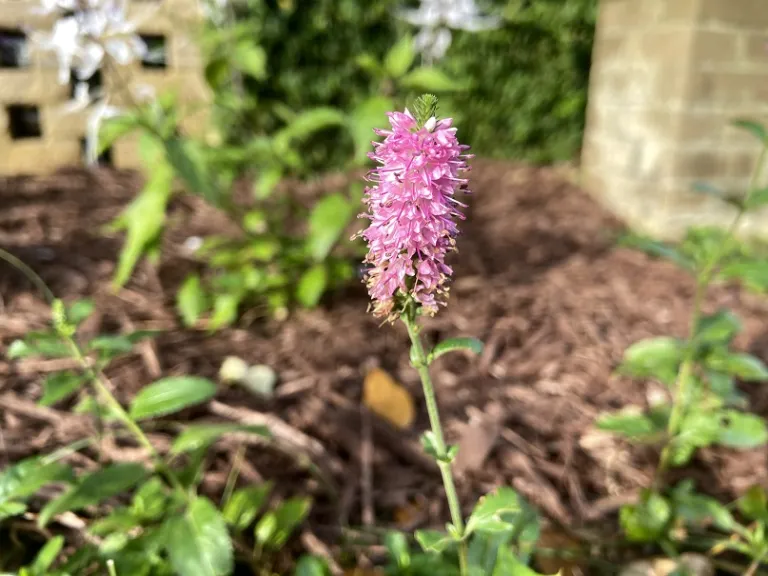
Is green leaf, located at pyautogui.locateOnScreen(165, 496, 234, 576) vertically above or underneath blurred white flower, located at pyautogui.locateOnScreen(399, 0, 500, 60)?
underneath

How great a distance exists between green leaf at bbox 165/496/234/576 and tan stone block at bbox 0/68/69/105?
3.05 metres

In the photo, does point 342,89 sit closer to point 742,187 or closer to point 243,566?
point 742,187

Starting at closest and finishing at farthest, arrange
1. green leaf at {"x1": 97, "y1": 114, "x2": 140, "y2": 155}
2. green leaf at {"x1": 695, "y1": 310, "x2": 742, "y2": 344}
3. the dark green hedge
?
green leaf at {"x1": 695, "y1": 310, "x2": 742, "y2": 344}, green leaf at {"x1": 97, "y1": 114, "x2": 140, "y2": 155}, the dark green hedge

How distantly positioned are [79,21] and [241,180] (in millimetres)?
1756

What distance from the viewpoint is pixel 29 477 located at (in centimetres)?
108

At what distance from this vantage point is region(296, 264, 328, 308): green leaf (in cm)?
212

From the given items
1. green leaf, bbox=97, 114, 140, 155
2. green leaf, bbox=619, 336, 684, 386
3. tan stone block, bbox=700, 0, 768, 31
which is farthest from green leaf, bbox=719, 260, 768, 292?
tan stone block, bbox=700, 0, 768, 31

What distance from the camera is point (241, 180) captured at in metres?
3.72

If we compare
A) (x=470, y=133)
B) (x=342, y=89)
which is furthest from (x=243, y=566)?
(x=470, y=133)

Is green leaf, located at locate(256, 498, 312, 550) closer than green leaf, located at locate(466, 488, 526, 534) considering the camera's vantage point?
No

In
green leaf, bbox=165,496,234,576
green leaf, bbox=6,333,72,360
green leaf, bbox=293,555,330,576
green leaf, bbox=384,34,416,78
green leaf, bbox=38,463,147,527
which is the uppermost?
green leaf, bbox=384,34,416,78

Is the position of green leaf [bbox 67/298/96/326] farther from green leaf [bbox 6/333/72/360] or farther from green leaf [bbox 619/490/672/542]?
green leaf [bbox 619/490/672/542]

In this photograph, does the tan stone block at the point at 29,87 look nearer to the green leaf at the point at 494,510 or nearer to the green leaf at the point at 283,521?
the green leaf at the point at 283,521

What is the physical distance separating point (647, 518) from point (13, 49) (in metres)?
3.72
